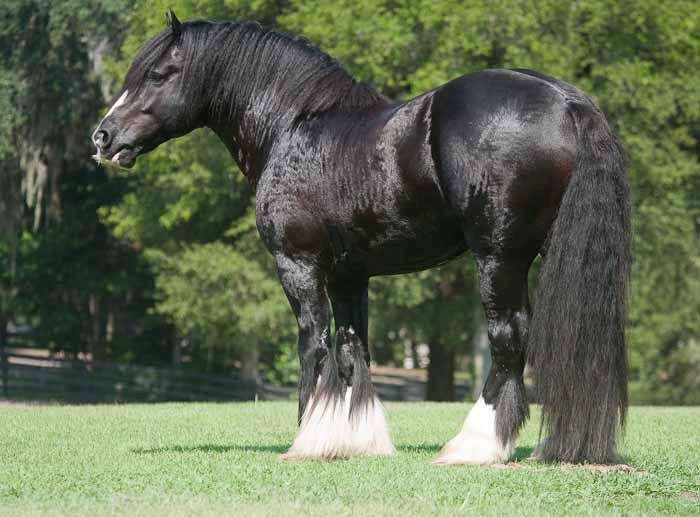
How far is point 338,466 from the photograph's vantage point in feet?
21.4

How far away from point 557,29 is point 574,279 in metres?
16.4

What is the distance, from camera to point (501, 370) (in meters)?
6.50

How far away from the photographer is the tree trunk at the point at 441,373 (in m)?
23.9

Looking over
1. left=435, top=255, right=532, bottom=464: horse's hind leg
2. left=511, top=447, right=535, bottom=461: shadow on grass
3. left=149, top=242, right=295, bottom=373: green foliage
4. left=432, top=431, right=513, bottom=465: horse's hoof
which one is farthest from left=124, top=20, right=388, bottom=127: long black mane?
left=149, top=242, right=295, bottom=373: green foliage

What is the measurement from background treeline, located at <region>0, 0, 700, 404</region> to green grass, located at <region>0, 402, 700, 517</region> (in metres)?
12.5

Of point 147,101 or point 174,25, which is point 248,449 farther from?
point 174,25

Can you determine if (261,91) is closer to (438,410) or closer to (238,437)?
(238,437)

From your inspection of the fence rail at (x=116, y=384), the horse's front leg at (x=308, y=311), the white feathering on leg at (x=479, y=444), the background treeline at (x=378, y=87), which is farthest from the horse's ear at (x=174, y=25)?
the fence rail at (x=116, y=384)

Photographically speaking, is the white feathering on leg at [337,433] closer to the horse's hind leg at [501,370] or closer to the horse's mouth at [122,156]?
the horse's hind leg at [501,370]

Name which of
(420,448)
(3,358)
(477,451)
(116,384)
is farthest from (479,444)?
(3,358)

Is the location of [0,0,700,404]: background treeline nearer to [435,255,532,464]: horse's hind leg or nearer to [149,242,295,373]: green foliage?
[149,242,295,373]: green foliage

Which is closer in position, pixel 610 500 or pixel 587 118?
pixel 610 500

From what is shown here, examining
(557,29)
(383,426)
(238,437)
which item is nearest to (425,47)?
(557,29)

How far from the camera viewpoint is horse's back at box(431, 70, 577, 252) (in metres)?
6.23
